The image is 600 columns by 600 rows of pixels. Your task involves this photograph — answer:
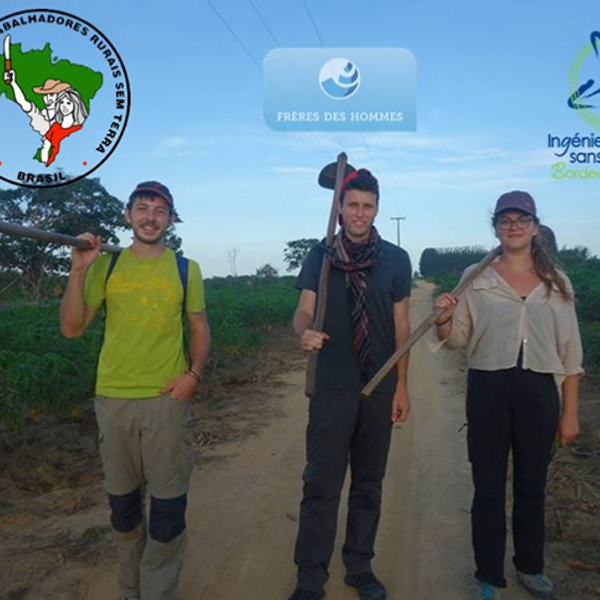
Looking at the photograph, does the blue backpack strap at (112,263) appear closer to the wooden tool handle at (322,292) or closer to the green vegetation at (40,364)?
the wooden tool handle at (322,292)

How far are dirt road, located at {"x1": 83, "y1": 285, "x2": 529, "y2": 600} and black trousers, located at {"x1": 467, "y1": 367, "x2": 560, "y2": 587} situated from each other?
27 cm

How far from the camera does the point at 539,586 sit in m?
3.05

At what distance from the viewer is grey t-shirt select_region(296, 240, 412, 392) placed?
295cm

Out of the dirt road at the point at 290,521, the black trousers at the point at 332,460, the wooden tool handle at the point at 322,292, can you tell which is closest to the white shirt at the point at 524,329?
the black trousers at the point at 332,460

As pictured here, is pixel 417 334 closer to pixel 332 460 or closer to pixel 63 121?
pixel 332 460

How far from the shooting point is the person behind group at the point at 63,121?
599 centimetres

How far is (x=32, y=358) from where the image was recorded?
4246 millimetres

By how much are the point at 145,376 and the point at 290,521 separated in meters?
1.84

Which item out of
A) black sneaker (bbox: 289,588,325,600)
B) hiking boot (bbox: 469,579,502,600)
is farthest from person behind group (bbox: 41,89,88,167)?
hiking boot (bbox: 469,579,502,600)

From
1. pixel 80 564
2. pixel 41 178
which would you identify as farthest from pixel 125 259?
pixel 41 178

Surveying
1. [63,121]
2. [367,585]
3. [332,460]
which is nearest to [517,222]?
[332,460]

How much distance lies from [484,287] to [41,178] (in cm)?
426

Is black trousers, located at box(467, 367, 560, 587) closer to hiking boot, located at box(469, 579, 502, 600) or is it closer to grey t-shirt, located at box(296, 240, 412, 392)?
hiking boot, located at box(469, 579, 502, 600)

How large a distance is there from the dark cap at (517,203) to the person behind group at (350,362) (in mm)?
485
